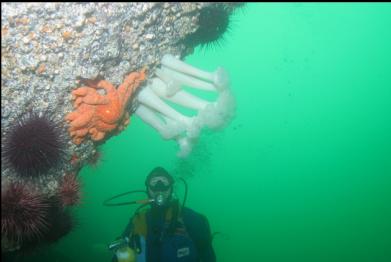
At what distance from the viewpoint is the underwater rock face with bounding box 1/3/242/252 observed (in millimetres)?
3768

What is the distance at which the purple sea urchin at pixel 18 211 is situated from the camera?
3.29 metres

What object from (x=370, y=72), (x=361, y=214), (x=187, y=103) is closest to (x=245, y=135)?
(x=370, y=72)

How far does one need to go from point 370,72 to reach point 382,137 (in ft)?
69.1

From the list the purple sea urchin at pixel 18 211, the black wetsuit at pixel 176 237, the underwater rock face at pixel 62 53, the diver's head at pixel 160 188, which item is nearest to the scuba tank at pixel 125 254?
the black wetsuit at pixel 176 237

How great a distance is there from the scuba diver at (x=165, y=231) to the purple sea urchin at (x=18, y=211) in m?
2.27

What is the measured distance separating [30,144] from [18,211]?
0.71m

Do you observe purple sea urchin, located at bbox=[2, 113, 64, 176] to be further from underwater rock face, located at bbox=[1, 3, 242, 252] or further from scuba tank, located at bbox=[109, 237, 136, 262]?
scuba tank, located at bbox=[109, 237, 136, 262]

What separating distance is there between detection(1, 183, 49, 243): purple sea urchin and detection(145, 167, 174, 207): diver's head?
8.78 feet

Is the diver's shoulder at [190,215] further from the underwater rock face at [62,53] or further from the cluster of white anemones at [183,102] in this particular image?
the underwater rock face at [62,53]

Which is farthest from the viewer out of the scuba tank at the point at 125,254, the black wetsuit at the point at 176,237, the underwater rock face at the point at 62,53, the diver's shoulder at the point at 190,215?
the diver's shoulder at the point at 190,215

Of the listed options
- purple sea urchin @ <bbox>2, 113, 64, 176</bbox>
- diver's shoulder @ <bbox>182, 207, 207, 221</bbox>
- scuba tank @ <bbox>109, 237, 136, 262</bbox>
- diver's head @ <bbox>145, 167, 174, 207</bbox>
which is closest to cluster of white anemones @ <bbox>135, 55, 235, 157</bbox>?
diver's head @ <bbox>145, 167, 174, 207</bbox>

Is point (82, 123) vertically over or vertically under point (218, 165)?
under

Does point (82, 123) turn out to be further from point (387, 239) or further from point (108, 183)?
point (108, 183)

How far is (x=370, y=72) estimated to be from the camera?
266 ft
